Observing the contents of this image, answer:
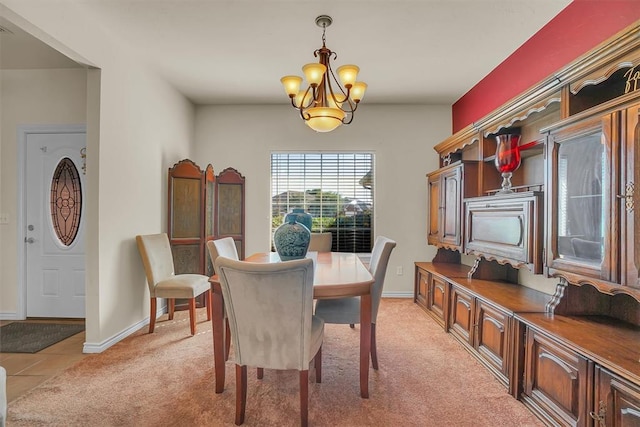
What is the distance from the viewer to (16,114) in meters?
3.38

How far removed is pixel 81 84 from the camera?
3354 millimetres

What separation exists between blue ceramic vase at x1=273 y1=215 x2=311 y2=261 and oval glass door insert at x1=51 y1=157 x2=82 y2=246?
252 centimetres

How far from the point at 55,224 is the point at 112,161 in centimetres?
132

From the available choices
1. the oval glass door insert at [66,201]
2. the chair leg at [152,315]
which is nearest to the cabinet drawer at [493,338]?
the chair leg at [152,315]

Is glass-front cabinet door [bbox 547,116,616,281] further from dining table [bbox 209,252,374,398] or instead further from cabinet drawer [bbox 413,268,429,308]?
cabinet drawer [bbox 413,268,429,308]

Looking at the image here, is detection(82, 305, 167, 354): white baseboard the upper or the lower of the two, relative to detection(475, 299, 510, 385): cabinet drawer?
lower

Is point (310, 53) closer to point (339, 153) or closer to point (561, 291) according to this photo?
point (339, 153)

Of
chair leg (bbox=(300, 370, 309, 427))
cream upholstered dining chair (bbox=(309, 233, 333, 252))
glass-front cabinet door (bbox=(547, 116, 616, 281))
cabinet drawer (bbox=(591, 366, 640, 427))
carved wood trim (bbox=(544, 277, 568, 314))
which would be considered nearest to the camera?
cabinet drawer (bbox=(591, 366, 640, 427))

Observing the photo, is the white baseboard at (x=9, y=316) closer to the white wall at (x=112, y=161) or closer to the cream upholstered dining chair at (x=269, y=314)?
the white wall at (x=112, y=161)

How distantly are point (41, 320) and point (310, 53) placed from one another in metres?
3.82

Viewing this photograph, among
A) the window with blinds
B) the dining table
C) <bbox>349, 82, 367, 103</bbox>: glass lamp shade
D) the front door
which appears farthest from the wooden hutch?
the front door

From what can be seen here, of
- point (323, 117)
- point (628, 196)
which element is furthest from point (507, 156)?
point (323, 117)

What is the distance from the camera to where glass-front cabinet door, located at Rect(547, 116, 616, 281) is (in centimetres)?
153

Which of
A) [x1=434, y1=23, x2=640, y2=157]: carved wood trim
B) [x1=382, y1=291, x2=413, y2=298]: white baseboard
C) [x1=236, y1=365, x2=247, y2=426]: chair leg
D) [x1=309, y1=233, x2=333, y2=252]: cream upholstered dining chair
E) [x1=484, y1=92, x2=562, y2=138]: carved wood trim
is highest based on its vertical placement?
[x1=434, y1=23, x2=640, y2=157]: carved wood trim
